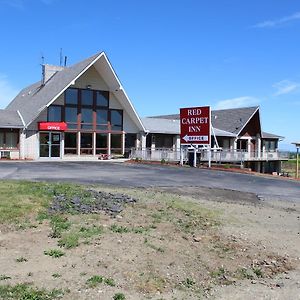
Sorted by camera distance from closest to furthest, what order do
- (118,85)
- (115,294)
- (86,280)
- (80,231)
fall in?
(115,294)
(86,280)
(80,231)
(118,85)

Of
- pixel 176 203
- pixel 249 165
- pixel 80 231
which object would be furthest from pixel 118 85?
pixel 80 231

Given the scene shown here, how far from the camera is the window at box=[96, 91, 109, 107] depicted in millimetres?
37250

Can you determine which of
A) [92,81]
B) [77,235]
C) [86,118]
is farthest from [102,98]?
[77,235]

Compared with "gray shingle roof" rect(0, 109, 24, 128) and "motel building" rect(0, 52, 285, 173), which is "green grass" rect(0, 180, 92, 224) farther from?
"motel building" rect(0, 52, 285, 173)

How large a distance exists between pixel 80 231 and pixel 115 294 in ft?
8.92

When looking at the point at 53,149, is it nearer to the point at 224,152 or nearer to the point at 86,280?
the point at 224,152

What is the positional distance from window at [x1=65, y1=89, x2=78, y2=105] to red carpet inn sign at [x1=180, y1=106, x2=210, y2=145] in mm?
10371

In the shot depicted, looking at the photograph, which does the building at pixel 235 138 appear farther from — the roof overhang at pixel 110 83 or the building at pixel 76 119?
the building at pixel 76 119

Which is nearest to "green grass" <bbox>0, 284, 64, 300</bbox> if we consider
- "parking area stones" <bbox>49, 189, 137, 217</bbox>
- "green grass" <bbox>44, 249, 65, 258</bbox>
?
"green grass" <bbox>44, 249, 65, 258</bbox>

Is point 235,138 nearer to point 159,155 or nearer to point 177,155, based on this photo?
point 177,155

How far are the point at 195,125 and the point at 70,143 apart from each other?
461 inches

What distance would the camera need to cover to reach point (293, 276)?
6598mm

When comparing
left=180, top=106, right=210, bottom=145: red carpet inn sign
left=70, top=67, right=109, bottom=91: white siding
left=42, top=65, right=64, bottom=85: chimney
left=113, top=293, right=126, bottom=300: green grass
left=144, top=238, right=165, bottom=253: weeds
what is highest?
left=42, top=65, right=64, bottom=85: chimney

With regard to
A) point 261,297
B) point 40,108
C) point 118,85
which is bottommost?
point 261,297
